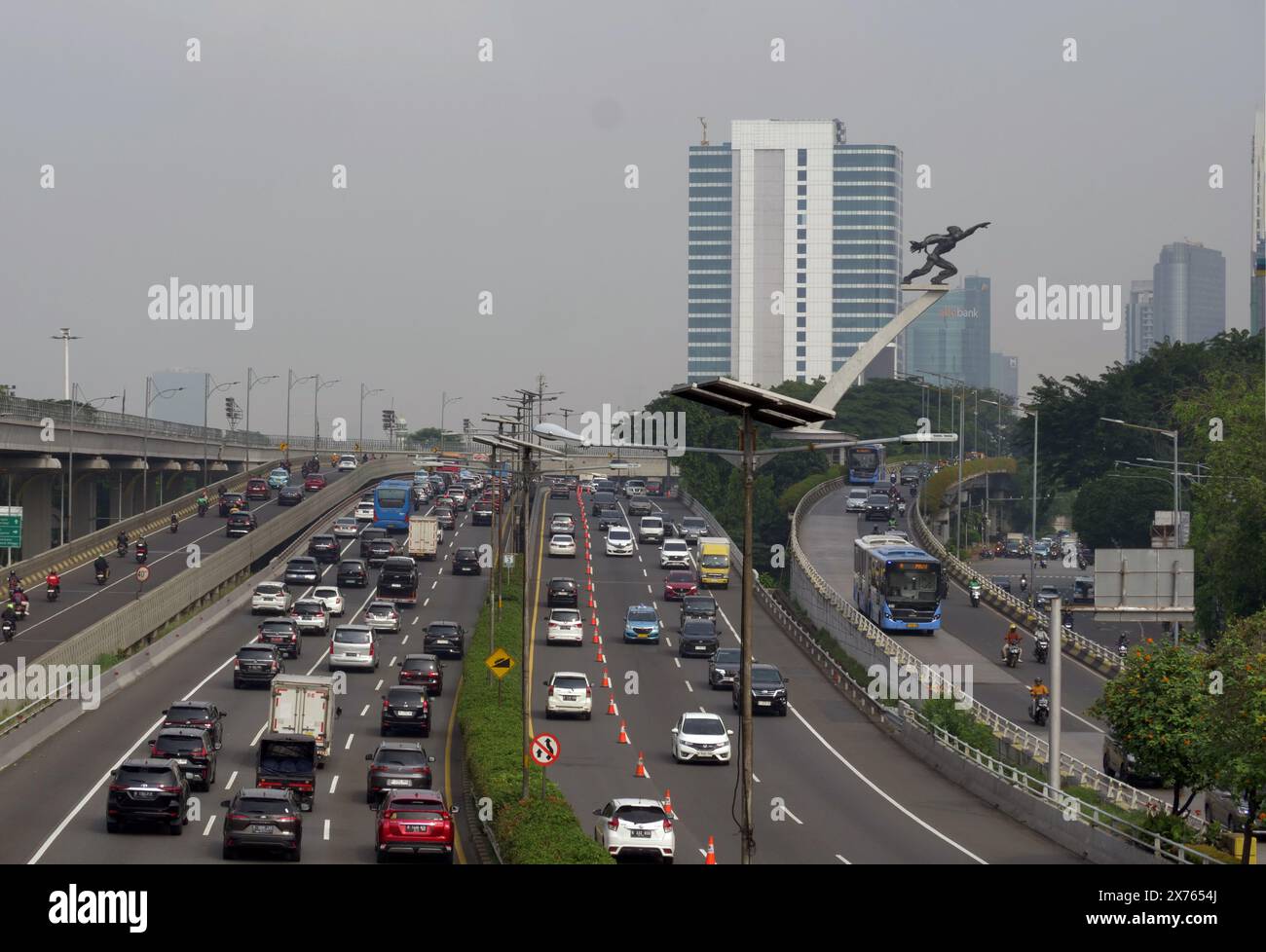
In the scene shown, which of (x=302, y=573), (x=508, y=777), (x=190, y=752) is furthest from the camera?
(x=302, y=573)

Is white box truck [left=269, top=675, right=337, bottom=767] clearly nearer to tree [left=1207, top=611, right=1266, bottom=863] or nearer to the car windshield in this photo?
the car windshield

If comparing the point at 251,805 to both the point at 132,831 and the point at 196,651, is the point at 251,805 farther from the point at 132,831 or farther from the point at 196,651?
the point at 196,651

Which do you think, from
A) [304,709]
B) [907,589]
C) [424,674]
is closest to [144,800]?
[304,709]

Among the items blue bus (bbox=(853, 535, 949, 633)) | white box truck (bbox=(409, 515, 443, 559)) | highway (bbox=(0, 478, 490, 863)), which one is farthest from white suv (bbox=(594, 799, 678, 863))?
white box truck (bbox=(409, 515, 443, 559))

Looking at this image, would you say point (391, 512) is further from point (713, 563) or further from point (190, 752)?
point (190, 752)

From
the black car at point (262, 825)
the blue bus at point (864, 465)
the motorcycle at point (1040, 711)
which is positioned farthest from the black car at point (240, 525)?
the black car at point (262, 825)
